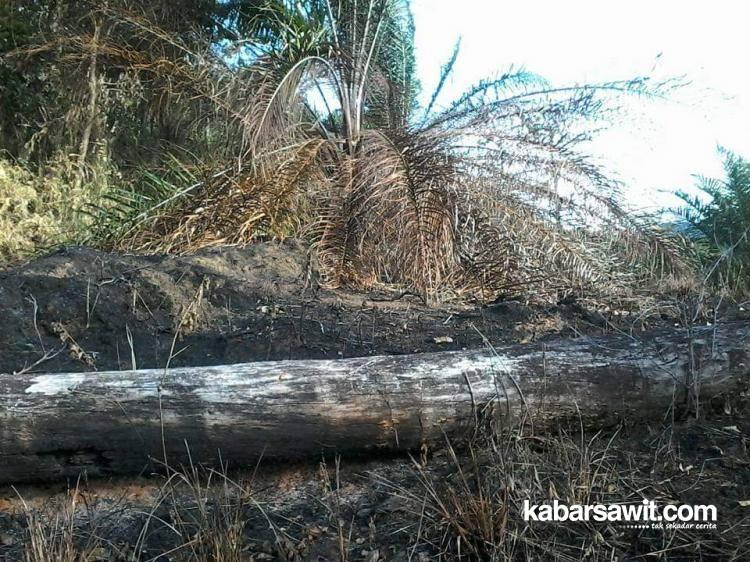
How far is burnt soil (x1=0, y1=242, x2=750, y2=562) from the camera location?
6.15 ft

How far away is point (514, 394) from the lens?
7.49 ft

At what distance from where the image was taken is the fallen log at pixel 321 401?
7.06 ft

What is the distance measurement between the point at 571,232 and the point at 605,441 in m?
2.38

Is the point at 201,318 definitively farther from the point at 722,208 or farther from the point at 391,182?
the point at 722,208

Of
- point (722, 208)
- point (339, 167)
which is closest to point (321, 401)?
point (339, 167)

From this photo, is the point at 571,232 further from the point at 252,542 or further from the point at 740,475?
the point at 252,542

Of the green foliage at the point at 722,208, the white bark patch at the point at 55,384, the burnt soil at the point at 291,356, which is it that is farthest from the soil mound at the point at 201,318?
the green foliage at the point at 722,208

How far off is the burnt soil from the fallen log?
0.30 ft

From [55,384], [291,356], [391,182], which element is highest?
[391,182]

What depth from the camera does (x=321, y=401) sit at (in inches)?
87.0

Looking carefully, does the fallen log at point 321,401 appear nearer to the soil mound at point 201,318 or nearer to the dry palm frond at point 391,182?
the soil mound at point 201,318

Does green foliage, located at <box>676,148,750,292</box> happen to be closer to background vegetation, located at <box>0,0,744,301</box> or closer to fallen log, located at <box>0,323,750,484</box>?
background vegetation, located at <box>0,0,744,301</box>

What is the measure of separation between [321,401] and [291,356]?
100 centimetres

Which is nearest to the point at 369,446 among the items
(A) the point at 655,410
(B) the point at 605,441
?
(B) the point at 605,441
